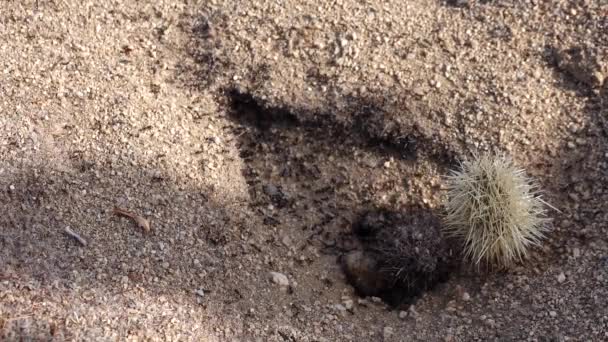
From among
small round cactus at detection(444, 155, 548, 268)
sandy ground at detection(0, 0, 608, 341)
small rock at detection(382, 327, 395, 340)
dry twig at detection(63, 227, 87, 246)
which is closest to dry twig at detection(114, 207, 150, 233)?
sandy ground at detection(0, 0, 608, 341)

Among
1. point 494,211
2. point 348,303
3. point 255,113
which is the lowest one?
point 348,303

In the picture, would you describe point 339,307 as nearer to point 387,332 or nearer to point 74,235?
point 387,332

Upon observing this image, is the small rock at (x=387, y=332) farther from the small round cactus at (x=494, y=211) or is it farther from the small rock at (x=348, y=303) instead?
the small round cactus at (x=494, y=211)

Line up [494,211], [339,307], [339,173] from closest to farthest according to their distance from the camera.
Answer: [494,211] → [339,307] → [339,173]

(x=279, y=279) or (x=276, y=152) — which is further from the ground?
(x=276, y=152)

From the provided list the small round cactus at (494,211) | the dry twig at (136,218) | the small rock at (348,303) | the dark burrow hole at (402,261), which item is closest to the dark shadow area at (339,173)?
the dark burrow hole at (402,261)

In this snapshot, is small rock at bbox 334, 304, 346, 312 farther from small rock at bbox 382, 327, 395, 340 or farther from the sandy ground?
small rock at bbox 382, 327, 395, 340

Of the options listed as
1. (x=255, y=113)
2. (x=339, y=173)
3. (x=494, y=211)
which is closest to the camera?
(x=494, y=211)

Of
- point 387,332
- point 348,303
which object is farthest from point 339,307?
point 387,332
